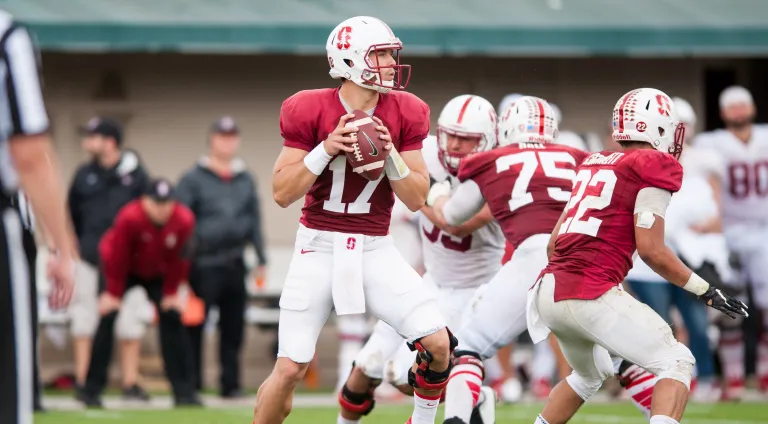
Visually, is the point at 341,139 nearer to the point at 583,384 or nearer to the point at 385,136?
the point at 385,136

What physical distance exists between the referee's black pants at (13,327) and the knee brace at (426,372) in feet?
7.35

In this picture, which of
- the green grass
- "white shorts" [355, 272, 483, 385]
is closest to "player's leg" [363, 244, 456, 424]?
"white shorts" [355, 272, 483, 385]

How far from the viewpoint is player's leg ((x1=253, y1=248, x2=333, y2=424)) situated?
5.76m

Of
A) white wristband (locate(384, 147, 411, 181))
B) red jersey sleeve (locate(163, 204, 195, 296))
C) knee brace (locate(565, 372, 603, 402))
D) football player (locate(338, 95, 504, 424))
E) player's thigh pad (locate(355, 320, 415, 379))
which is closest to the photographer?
white wristband (locate(384, 147, 411, 181))

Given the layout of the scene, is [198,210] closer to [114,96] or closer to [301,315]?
[114,96]

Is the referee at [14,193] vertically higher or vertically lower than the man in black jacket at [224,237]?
higher

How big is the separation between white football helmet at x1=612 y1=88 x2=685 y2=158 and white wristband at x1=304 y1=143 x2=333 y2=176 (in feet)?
4.24

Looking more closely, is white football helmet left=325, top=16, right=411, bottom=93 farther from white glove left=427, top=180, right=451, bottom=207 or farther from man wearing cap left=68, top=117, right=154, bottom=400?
man wearing cap left=68, top=117, right=154, bottom=400

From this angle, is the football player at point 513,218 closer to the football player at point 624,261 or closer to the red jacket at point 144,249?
the football player at point 624,261

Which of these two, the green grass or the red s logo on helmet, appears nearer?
the red s logo on helmet

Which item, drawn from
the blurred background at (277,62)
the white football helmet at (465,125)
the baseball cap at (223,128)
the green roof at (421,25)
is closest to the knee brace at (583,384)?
the white football helmet at (465,125)

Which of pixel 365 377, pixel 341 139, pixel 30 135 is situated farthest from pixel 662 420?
pixel 30 135

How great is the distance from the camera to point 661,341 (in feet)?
18.1

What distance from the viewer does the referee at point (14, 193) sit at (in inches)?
155
